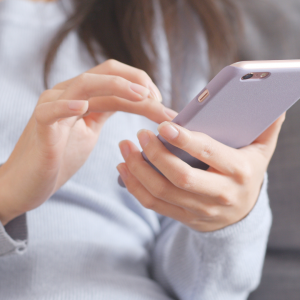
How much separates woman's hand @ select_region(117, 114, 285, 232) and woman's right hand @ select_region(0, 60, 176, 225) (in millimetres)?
61

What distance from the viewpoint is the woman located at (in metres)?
0.37

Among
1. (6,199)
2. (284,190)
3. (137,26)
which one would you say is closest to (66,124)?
(6,199)

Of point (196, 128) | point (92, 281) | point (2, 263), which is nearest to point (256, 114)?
point (196, 128)

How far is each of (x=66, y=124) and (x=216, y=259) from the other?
1.16 ft

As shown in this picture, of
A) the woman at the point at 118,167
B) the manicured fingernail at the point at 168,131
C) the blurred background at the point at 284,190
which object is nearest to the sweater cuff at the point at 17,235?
the woman at the point at 118,167

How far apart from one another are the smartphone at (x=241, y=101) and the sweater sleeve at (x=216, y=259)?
0.48 feet

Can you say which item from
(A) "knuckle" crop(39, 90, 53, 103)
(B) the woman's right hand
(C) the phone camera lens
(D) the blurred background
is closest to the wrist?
(B) the woman's right hand

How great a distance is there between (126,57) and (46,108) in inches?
17.1

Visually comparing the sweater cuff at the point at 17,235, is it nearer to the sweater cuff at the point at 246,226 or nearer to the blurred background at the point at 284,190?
the sweater cuff at the point at 246,226

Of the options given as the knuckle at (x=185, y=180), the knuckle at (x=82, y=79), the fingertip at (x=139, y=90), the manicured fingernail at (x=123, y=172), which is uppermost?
the knuckle at (x=82, y=79)

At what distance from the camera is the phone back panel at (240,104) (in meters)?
0.29

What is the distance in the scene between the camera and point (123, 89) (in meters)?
0.36

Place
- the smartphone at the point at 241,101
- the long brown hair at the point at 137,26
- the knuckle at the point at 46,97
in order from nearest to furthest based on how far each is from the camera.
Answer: the smartphone at the point at 241,101 → the knuckle at the point at 46,97 → the long brown hair at the point at 137,26

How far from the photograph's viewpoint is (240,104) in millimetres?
340
